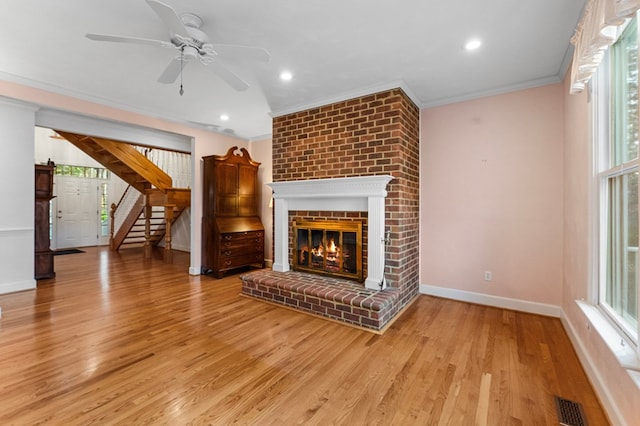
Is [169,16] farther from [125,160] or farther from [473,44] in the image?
[125,160]

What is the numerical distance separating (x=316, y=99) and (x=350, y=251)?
6.67 feet

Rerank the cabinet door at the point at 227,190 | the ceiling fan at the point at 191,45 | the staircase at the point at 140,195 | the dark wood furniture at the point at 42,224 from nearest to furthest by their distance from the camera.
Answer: the ceiling fan at the point at 191,45 < the dark wood furniture at the point at 42,224 < the cabinet door at the point at 227,190 < the staircase at the point at 140,195

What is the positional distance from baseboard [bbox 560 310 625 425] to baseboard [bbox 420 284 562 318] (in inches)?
20.0

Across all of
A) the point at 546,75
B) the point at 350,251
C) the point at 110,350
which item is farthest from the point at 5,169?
the point at 546,75


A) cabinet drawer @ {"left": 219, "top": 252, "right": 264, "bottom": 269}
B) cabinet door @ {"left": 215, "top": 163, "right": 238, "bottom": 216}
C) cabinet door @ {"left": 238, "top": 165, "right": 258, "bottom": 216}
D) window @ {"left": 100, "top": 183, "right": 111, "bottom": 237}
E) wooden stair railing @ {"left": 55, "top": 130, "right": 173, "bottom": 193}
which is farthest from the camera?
window @ {"left": 100, "top": 183, "right": 111, "bottom": 237}

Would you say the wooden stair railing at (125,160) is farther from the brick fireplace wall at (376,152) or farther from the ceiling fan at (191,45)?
the ceiling fan at (191,45)

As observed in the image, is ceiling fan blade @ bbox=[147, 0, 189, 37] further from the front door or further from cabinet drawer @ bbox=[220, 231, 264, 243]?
the front door

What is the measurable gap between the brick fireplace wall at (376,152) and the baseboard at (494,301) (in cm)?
25

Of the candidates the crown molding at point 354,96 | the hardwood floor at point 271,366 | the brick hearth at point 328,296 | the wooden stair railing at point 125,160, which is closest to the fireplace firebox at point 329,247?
the brick hearth at point 328,296

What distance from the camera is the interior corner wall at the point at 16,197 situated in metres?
3.60

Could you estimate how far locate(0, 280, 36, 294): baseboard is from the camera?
3.61m

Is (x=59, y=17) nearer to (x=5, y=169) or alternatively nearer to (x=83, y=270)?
(x=5, y=169)

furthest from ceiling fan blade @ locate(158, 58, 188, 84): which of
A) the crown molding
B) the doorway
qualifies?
the doorway

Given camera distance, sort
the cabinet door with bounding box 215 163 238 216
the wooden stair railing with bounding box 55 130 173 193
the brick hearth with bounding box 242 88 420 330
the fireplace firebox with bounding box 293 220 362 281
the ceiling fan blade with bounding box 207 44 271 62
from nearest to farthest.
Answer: the ceiling fan blade with bounding box 207 44 271 62, the brick hearth with bounding box 242 88 420 330, the fireplace firebox with bounding box 293 220 362 281, the cabinet door with bounding box 215 163 238 216, the wooden stair railing with bounding box 55 130 173 193
